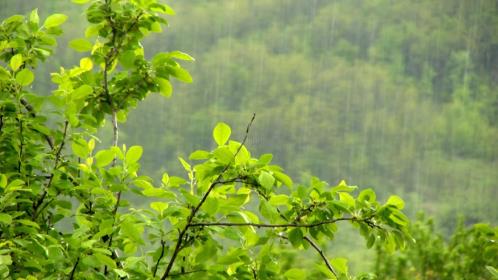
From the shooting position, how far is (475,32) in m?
24.3

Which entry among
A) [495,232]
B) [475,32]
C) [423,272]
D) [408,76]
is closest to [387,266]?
[423,272]

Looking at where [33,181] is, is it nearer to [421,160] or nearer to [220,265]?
[220,265]

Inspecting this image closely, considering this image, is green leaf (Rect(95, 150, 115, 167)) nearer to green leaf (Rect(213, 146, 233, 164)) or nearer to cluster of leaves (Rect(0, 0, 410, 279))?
cluster of leaves (Rect(0, 0, 410, 279))

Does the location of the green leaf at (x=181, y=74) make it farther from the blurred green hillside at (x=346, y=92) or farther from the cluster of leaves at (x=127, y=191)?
the blurred green hillside at (x=346, y=92)

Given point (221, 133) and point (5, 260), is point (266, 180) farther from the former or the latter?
point (5, 260)

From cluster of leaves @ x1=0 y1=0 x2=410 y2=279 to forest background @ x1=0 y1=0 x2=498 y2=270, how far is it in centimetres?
1641

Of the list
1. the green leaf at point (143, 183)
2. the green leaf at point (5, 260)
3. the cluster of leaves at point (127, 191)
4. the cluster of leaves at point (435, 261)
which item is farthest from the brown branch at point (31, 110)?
the cluster of leaves at point (435, 261)

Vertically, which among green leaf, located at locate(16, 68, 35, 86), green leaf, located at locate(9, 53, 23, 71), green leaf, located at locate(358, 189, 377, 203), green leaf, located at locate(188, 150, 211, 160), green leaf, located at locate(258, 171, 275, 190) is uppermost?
green leaf, located at locate(9, 53, 23, 71)

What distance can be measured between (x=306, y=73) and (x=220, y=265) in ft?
69.7

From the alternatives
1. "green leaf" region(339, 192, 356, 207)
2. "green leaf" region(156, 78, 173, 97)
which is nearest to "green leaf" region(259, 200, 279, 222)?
"green leaf" region(339, 192, 356, 207)

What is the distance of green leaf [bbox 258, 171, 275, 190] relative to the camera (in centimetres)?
97

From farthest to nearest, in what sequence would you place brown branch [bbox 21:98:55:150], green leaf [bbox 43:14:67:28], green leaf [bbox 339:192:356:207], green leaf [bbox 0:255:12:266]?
green leaf [bbox 43:14:67:28] → brown branch [bbox 21:98:55:150] → green leaf [bbox 339:192:356:207] → green leaf [bbox 0:255:12:266]

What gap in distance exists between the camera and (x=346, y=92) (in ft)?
72.1

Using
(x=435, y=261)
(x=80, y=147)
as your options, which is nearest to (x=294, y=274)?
(x=80, y=147)
